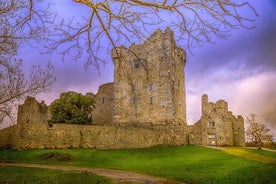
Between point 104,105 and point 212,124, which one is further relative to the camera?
point 104,105

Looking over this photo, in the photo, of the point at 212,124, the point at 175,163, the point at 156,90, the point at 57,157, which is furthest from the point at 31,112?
the point at 175,163

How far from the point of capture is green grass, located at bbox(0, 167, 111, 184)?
1437 centimetres

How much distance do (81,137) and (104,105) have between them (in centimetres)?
2429

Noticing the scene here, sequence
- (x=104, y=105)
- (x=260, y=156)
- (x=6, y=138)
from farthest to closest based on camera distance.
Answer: (x=104, y=105), (x=6, y=138), (x=260, y=156)

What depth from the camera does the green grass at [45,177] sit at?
14367 millimetres

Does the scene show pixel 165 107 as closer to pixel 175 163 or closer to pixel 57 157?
Result: pixel 175 163

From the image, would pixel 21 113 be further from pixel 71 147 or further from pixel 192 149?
pixel 192 149

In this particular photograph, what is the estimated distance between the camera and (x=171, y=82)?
44.1 m

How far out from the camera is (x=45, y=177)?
15.2 metres

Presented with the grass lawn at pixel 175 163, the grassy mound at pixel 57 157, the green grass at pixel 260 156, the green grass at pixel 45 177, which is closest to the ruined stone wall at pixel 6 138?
the grass lawn at pixel 175 163

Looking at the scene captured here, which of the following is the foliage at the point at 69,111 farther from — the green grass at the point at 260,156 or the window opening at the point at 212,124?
the green grass at the point at 260,156

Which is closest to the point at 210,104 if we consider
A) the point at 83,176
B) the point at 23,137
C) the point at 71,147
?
the point at 71,147

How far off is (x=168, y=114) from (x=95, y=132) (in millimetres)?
13204

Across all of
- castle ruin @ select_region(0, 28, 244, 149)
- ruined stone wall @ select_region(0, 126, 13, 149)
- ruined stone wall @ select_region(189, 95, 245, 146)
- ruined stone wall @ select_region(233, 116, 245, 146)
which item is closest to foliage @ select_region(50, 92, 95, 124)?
castle ruin @ select_region(0, 28, 244, 149)
